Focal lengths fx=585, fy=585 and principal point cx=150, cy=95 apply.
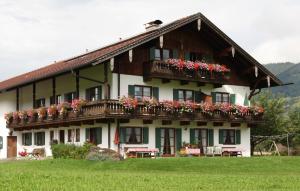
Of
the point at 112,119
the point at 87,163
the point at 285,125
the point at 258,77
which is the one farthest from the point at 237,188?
the point at 285,125

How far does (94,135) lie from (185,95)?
6.90 metres

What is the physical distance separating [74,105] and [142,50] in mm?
5653

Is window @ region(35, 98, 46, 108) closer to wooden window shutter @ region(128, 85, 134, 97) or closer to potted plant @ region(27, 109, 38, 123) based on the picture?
potted plant @ region(27, 109, 38, 123)

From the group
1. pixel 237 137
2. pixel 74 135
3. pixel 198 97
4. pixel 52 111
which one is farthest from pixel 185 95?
pixel 52 111

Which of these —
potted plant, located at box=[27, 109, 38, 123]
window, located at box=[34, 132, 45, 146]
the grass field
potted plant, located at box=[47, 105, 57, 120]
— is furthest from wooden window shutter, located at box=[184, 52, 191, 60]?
window, located at box=[34, 132, 45, 146]

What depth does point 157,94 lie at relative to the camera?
124 feet

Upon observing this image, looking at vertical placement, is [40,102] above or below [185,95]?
below

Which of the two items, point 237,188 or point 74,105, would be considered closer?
point 237,188

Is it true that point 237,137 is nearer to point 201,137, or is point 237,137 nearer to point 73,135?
point 201,137

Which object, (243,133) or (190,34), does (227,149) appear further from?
(190,34)

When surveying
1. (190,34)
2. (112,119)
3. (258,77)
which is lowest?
(112,119)

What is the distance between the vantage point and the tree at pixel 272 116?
5486cm

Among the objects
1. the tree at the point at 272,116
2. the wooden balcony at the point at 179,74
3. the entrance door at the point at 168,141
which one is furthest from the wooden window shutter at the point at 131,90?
the tree at the point at 272,116

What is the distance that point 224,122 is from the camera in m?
39.4
